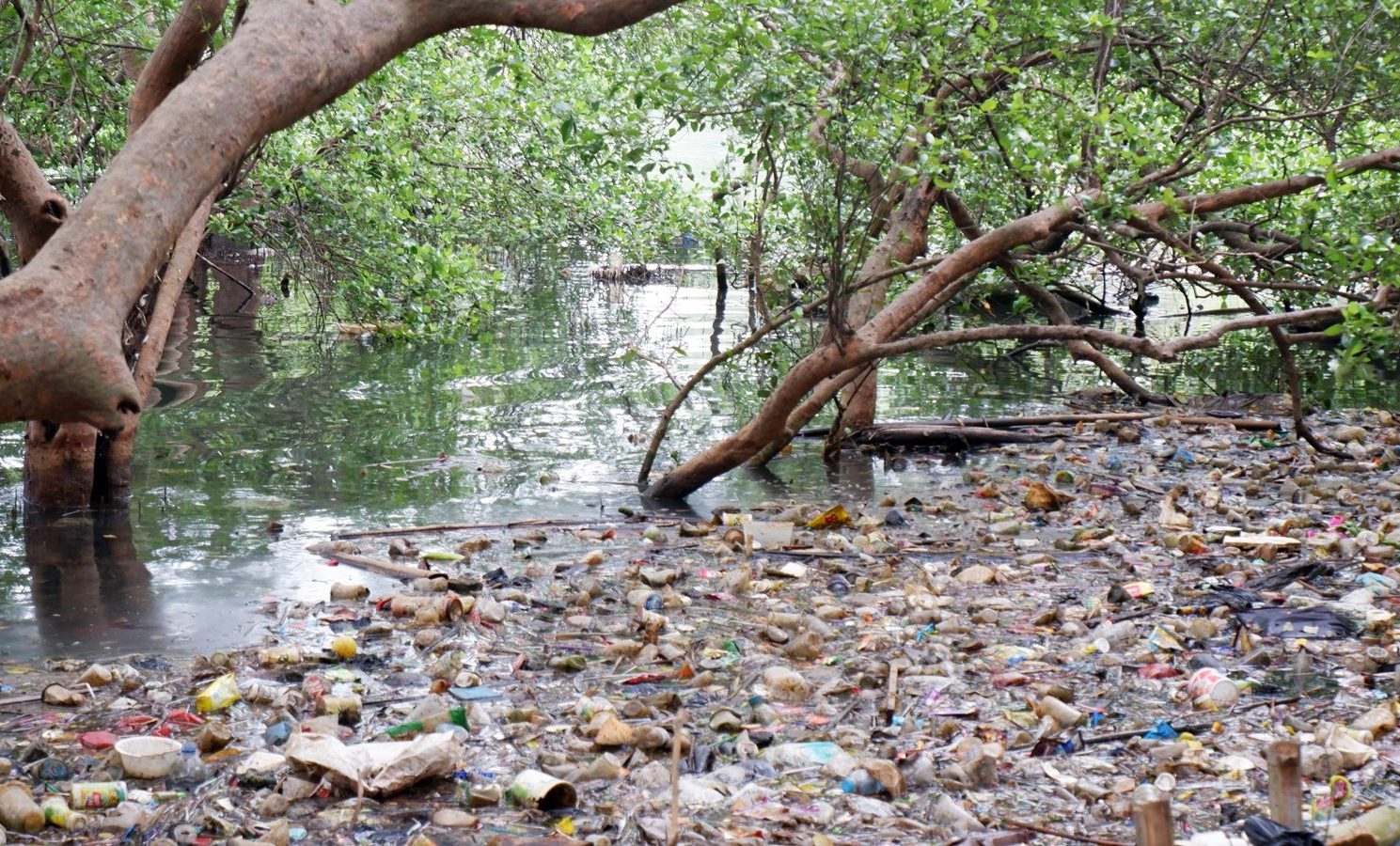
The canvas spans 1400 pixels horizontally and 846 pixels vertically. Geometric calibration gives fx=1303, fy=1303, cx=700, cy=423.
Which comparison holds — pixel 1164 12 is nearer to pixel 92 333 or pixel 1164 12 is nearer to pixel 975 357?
pixel 92 333

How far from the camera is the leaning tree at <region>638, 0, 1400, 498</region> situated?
698 cm

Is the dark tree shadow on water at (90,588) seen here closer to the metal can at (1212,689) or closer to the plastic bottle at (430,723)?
the plastic bottle at (430,723)

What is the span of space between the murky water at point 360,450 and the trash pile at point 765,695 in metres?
0.69

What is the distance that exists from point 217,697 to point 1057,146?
565 centimetres

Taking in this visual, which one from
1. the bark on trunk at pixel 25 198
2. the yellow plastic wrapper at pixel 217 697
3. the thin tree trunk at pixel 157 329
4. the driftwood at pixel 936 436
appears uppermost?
the bark on trunk at pixel 25 198

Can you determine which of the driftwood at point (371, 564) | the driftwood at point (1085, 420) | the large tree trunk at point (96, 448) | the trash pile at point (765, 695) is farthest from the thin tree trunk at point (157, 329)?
the driftwood at point (1085, 420)

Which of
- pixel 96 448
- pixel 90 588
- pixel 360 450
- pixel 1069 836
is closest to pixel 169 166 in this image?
pixel 1069 836

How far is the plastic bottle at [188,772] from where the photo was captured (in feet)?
12.9

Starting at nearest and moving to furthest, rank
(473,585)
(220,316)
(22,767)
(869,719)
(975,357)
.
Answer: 1. (22,767)
2. (869,719)
3. (473,585)
4. (975,357)
5. (220,316)

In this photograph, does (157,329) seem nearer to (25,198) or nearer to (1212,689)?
(25,198)

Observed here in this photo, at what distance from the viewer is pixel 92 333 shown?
294 centimetres

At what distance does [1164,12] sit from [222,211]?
24.5 ft

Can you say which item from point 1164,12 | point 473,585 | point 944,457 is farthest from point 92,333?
point 944,457

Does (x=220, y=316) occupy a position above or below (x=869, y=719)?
above
